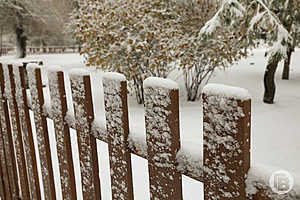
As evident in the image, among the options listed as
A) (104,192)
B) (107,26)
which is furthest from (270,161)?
(107,26)

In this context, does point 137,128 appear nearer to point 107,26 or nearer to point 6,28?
point 107,26

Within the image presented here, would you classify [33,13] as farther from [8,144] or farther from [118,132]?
[118,132]

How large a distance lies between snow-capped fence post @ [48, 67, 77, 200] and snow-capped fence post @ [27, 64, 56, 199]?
0.49ft

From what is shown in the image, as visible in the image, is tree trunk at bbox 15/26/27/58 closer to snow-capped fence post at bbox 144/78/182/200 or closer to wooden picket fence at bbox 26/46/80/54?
wooden picket fence at bbox 26/46/80/54

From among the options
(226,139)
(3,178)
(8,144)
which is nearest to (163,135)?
(226,139)

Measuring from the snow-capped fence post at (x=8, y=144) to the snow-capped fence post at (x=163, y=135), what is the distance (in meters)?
1.44

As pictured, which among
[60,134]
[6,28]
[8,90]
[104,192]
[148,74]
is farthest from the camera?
[6,28]

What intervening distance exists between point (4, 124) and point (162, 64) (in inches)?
212

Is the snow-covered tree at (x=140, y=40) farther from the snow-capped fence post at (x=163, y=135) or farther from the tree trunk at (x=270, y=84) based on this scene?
the snow-capped fence post at (x=163, y=135)

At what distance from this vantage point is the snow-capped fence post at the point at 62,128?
1.17 m

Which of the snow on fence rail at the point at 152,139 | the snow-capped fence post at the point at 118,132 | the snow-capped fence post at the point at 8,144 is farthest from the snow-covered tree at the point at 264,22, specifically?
the snow-capped fence post at the point at 118,132

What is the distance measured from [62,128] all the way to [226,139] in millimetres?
823

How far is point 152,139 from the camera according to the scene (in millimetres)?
775

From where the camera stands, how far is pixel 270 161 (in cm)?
382
